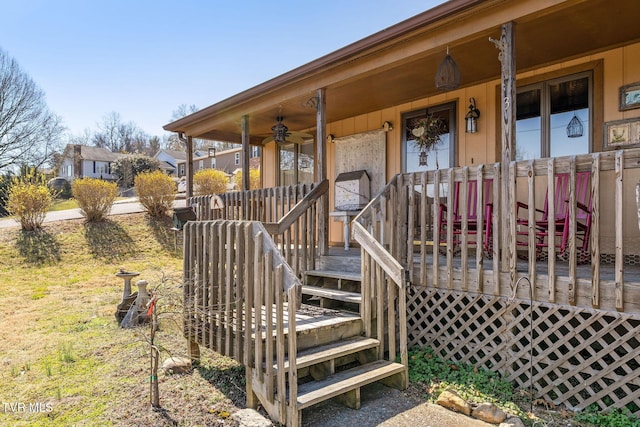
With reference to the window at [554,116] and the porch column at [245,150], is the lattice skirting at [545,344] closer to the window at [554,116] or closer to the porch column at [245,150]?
the window at [554,116]

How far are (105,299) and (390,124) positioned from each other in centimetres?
565

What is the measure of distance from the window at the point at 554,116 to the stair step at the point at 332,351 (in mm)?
3355

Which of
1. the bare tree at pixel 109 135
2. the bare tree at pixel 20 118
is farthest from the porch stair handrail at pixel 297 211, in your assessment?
the bare tree at pixel 109 135

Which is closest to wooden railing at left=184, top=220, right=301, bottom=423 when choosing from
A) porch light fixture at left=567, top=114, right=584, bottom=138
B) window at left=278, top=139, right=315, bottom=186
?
porch light fixture at left=567, top=114, right=584, bottom=138

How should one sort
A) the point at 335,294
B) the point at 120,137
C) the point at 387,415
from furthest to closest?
1. the point at 120,137
2. the point at 335,294
3. the point at 387,415

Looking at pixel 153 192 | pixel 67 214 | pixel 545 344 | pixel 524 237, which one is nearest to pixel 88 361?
pixel 545 344

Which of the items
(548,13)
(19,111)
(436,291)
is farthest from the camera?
(19,111)

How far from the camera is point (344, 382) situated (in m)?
2.95

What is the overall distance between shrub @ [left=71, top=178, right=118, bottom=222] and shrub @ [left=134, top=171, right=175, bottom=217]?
0.99 meters

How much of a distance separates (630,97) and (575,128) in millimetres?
582

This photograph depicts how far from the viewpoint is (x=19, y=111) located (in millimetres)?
22344

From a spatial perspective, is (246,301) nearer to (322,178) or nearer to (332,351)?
(332,351)

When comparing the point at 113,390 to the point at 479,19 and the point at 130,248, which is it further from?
the point at 130,248

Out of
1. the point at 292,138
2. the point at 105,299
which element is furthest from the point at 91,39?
the point at 105,299
